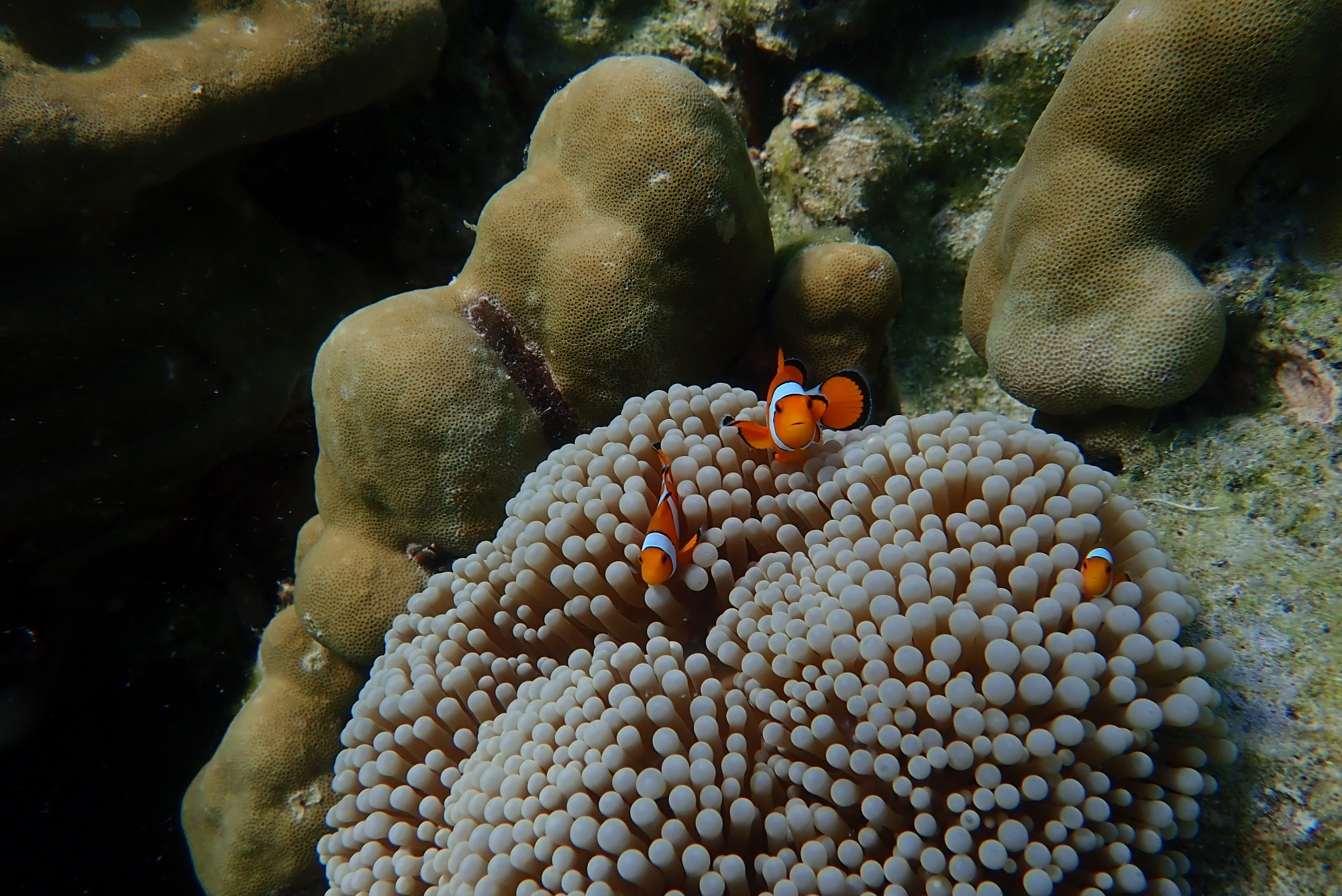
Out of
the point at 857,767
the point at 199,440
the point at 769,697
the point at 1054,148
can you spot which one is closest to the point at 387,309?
the point at 199,440

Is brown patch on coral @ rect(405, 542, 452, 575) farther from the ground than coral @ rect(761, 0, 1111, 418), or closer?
closer

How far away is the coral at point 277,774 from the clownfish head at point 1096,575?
300 centimetres

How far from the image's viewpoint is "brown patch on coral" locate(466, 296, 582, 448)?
264 cm

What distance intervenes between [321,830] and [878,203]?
3901 mm

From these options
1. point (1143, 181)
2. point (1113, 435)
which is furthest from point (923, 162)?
point (1113, 435)

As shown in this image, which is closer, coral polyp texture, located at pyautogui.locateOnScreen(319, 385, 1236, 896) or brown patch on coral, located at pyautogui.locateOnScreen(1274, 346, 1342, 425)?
coral polyp texture, located at pyautogui.locateOnScreen(319, 385, 1236, 896)

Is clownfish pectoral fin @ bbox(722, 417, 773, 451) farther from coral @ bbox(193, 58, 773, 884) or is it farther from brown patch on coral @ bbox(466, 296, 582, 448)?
brown patch on coral @ bbox(466, 296, 582, 448)

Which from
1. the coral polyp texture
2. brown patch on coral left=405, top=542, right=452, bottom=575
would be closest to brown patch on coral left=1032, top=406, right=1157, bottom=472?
the coral polyp texture

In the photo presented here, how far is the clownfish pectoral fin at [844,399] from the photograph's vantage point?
180 centimetres

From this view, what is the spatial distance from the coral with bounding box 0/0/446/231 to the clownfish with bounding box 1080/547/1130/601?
10.7 feet

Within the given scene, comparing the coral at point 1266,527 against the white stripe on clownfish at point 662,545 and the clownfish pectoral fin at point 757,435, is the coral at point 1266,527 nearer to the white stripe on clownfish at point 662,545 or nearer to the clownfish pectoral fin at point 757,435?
the clownfish pectoral fin at point 757,435

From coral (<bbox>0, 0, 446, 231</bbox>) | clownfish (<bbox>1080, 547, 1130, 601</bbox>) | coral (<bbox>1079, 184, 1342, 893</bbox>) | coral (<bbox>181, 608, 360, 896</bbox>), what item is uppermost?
coral (<bbox>0, 0, 446, 231</bbox>)

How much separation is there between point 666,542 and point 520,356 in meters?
1.36

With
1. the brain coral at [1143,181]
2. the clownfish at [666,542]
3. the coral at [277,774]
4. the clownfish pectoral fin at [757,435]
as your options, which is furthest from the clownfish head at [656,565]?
the coral at [277,774]
